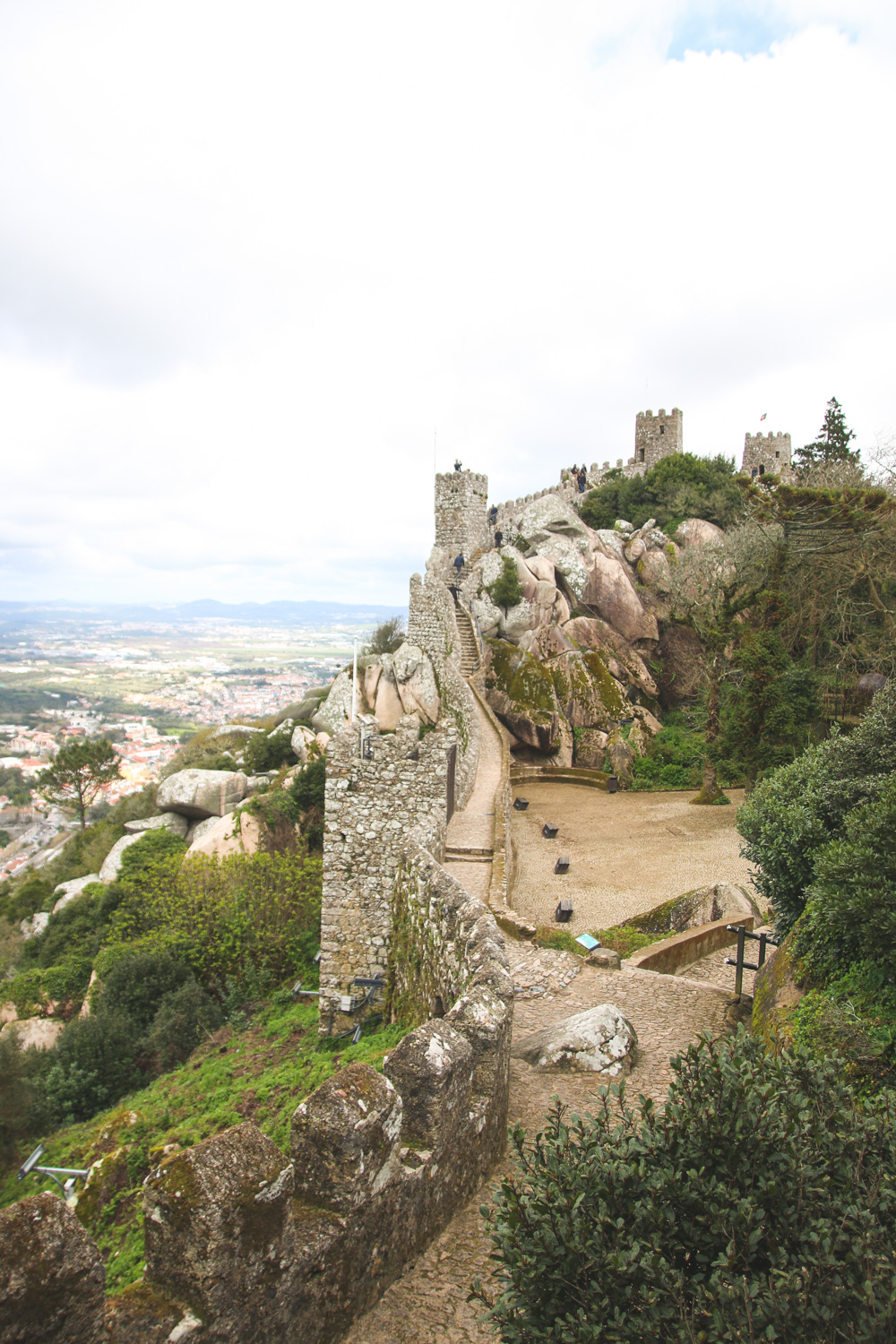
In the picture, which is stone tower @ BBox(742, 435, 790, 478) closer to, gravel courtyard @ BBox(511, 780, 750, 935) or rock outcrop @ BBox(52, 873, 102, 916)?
gravel courtyard @ BBox(511, 780, 750, 935)

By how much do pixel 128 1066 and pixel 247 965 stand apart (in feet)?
7.74

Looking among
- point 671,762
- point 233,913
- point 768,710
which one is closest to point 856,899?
point 233,913

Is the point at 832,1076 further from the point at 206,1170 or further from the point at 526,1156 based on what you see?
the point at 206,1170

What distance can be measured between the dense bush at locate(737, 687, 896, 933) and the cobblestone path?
1.74 meters

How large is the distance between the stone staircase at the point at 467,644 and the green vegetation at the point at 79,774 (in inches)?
687

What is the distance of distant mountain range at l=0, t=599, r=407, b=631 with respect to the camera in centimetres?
14450

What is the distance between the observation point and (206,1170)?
264 centimetres

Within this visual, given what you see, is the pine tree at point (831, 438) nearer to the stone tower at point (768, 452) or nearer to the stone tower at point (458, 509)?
→ the stone tower at point (768, 452)

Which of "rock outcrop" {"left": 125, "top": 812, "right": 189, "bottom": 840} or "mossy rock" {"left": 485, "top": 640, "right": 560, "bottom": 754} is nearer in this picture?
"rock outcrop" {"left": 125, "top": 812, "right": 189, "bottom": 840}

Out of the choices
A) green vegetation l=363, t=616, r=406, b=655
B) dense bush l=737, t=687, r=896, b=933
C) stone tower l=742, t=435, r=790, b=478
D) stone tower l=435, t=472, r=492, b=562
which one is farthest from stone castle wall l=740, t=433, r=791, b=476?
dense bush l=737, t=687, r=896, b=933

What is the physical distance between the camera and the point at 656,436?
4012 centimetres

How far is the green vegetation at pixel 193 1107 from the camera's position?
6500 mm

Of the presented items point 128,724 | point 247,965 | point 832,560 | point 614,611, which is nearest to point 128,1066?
point 247,965

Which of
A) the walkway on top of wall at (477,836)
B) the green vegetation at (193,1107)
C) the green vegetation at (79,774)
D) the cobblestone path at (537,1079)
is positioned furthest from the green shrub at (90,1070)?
the green vegetation at (79,774)
